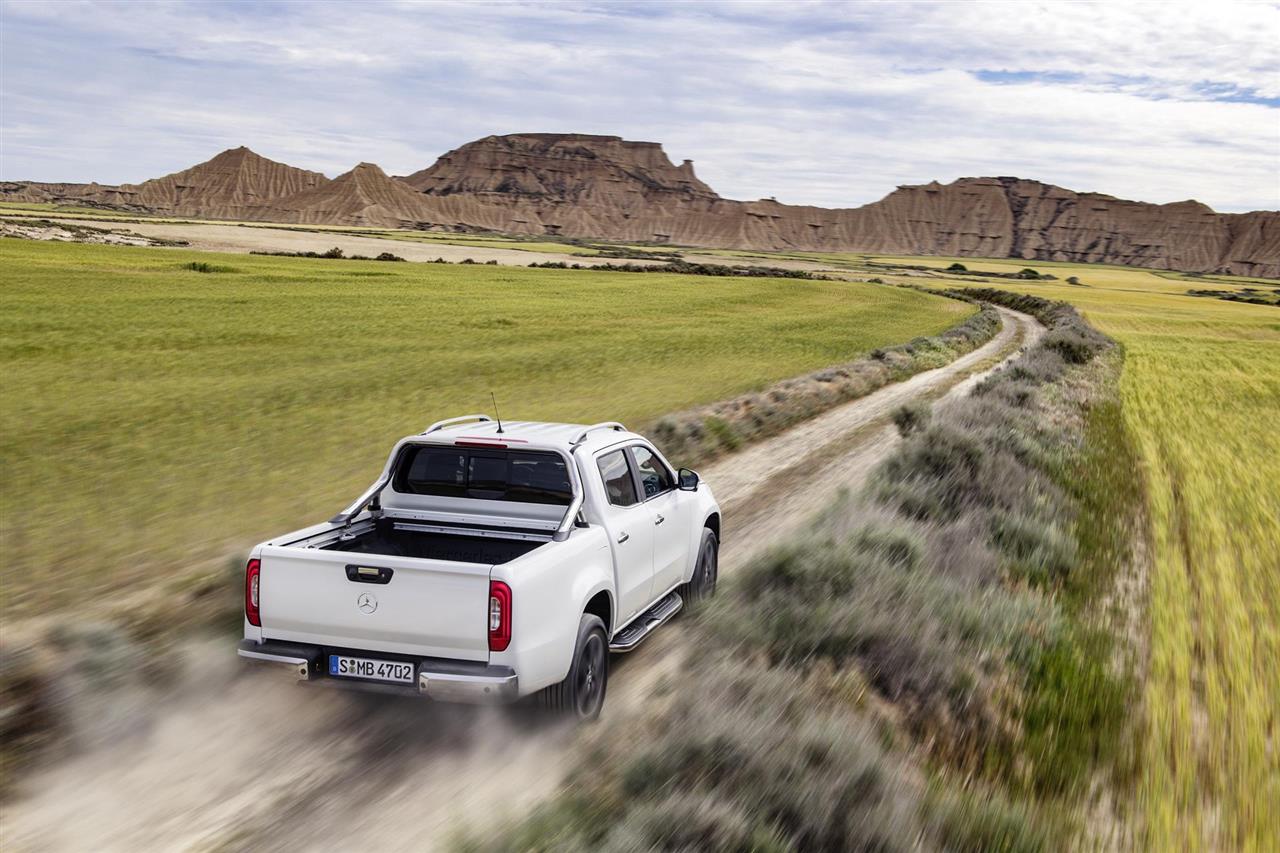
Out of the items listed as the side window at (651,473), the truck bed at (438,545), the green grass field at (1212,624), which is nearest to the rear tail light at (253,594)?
the truck bed at (438,545)

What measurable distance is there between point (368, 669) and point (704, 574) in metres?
3.86

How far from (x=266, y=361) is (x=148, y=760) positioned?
2134cm

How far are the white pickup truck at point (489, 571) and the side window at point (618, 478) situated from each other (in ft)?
0.06

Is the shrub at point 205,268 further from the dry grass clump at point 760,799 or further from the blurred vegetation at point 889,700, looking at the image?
the dry grass clump at point 760,799

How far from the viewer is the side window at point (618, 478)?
745 centimetres

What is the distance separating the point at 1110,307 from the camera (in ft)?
259

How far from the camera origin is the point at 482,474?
746 cm

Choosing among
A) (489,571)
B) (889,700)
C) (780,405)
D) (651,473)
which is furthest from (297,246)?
(889,700)

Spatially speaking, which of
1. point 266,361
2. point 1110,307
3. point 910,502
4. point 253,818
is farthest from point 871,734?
point 1110,307

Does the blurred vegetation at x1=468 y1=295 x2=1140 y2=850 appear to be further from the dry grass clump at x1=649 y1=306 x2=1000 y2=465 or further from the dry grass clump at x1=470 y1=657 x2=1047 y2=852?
the dry grass clump at x1=649 y1=306 x2=1000 y2=465

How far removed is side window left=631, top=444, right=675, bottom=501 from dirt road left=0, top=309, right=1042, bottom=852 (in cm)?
121

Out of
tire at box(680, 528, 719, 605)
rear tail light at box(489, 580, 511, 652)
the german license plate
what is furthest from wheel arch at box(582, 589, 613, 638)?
tire at box(680, 528, 719, 605)

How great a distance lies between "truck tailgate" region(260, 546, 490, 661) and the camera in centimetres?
575

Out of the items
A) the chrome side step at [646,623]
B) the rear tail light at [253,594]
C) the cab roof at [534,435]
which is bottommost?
the chrome side step at [646,623]
